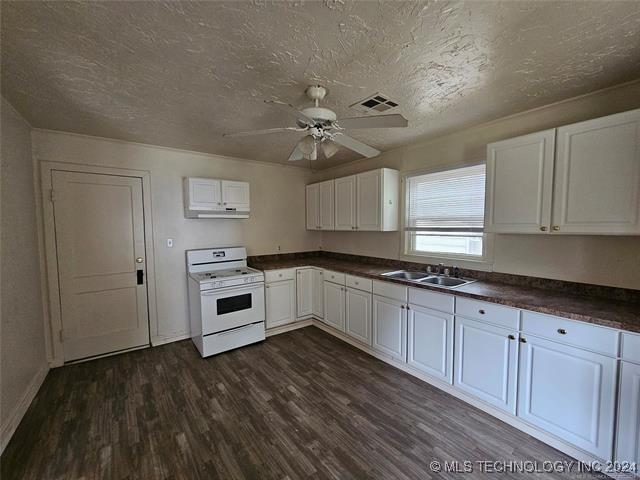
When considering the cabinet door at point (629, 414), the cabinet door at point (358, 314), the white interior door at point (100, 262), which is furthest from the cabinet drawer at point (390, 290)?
the white interior door at point (100, 262)

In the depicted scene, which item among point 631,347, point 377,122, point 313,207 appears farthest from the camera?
point 313,207

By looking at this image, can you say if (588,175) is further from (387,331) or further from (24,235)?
(24,235)

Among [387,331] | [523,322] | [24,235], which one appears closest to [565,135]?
[523,322]

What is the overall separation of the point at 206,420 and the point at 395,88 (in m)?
2.98

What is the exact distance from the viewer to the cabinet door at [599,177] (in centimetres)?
165

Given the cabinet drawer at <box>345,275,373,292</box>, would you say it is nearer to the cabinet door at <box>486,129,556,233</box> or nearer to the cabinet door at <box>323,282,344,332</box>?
the cabinet door at <box>323,282,344,332</box>

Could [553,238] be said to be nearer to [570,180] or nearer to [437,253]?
[570,180]

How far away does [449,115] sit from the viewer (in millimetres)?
2404

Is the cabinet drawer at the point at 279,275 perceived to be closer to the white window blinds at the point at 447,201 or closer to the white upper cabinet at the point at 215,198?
the white upper cabinet at the point at 215,198

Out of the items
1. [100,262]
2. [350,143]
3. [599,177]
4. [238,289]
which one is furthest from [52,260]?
[599,177]

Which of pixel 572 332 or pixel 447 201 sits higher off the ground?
pixel 447 201

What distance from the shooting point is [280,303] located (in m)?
3.67

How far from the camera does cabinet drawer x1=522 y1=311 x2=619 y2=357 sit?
1.55 meters

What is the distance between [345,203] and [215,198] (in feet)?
5.94
